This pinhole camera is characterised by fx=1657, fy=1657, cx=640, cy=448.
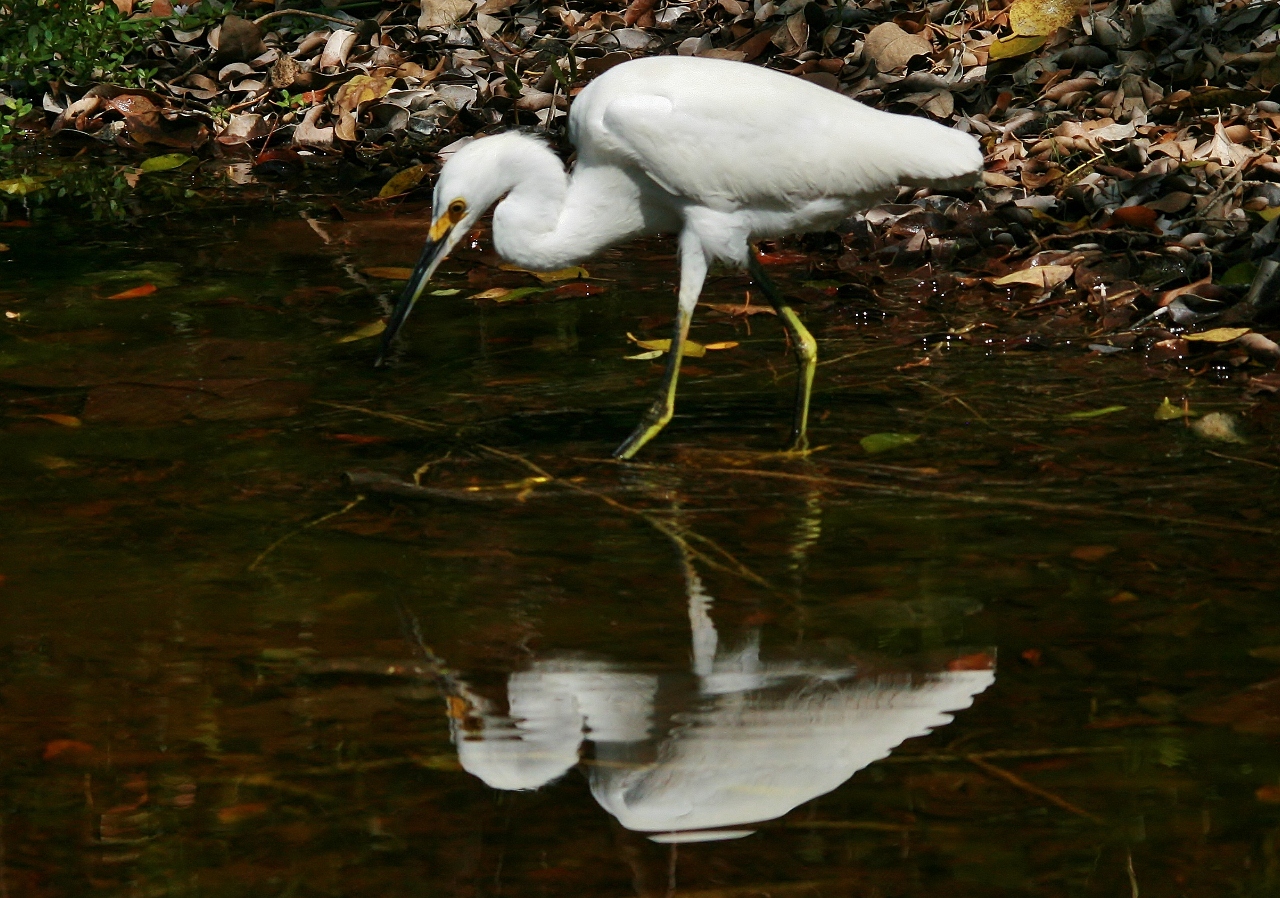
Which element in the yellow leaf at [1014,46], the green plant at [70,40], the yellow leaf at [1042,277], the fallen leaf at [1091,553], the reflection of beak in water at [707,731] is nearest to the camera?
the reflection of beak in water at [707,731]

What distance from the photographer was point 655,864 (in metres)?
2.49

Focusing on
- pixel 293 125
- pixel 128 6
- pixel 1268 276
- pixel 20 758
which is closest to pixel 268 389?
pixel 20 758

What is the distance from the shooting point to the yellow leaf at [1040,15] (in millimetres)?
6848

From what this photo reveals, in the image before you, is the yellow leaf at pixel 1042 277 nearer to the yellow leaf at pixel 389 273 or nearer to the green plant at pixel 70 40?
the yellow leaf at pixel 389 273

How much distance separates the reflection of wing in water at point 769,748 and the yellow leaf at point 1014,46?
14.1 feet

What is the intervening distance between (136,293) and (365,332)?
39.2 inches

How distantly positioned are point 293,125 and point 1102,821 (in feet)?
20.2

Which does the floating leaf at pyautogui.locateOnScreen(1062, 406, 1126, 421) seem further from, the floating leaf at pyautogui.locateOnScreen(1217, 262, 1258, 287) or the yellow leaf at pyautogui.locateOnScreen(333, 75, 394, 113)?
the yellow leaf at pyautogui.locateOnScreen(333, 75, 394, 113)

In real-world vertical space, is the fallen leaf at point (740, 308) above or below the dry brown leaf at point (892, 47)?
below

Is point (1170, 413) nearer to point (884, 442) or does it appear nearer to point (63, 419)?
point (884, 442)

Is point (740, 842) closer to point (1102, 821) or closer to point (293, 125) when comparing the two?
point (1102, 821)

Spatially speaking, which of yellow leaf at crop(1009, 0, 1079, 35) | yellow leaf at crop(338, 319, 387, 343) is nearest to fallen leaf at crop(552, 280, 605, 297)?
yellow leaf at crop(338, 319, 387, 343)

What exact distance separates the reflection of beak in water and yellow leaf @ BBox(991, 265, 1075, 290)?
2.61 meters

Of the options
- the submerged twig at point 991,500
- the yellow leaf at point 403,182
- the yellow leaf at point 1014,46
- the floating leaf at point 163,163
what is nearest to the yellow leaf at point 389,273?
the yellow leaf at point 403,182
